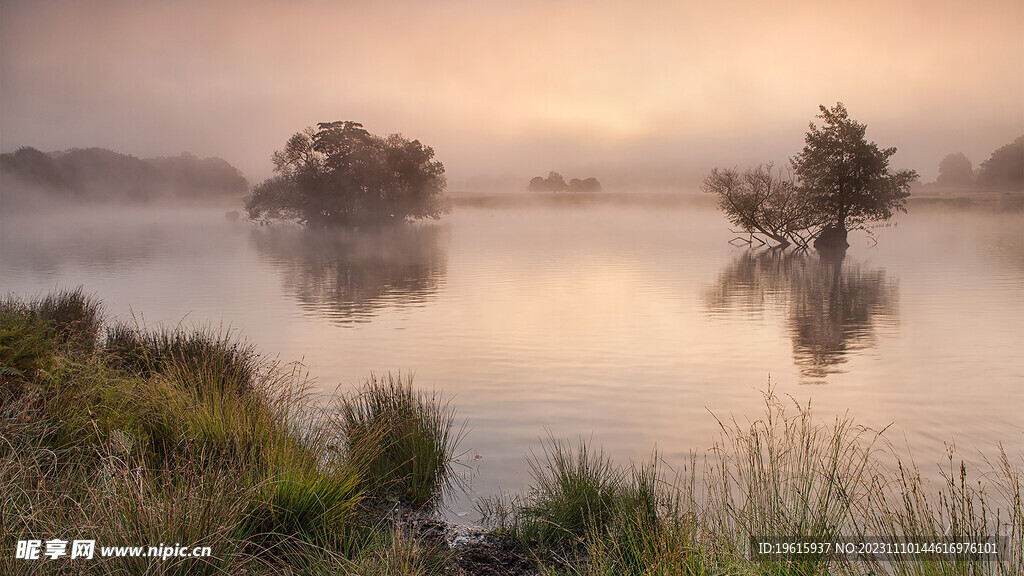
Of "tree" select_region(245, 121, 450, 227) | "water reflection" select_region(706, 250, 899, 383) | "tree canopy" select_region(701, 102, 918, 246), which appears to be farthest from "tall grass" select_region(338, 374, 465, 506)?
"tree" select_region(245, 121, 450, 227)

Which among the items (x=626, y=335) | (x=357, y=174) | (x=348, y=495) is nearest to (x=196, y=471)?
(x=348, y=495)

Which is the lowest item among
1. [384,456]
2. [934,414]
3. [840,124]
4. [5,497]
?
[934,414]

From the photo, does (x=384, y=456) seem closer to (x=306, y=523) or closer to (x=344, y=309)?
(x=306, y=523)

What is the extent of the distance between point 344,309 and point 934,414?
575 inches

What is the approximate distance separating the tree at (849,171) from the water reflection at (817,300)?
13.1ft

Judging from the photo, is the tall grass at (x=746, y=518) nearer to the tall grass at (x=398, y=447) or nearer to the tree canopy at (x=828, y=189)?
the tall grass at (x=398, y=447)

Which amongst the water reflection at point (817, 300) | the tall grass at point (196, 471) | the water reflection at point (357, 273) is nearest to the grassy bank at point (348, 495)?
the tall grass at point (196, 471)

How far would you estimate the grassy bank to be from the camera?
12.1 feet

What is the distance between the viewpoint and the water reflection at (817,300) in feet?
46.0

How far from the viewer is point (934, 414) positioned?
9375mm

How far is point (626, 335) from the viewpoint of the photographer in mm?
15586

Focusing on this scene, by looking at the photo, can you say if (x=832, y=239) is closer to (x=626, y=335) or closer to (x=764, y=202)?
(x=764, y=202)

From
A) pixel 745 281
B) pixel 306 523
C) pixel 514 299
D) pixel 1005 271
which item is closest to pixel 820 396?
pixel 306 523

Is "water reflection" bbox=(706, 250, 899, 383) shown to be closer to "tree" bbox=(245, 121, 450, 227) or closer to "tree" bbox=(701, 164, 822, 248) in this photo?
"tree" bbox=(701, 164, 822, 248)
